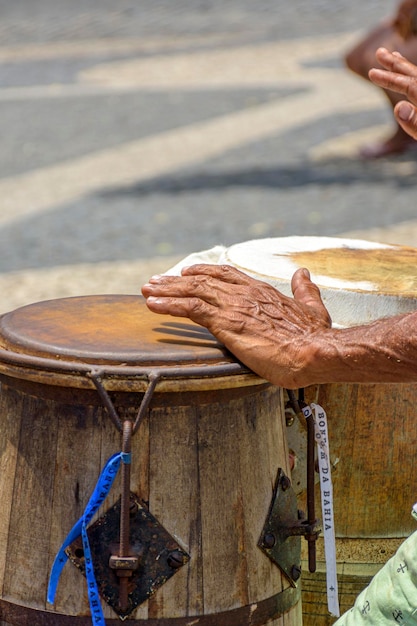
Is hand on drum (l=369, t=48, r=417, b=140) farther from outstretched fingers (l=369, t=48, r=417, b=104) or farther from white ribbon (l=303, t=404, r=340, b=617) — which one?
white ribbon (l=303, t=404, r=340, b=617)

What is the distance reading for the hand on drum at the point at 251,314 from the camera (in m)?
1.86

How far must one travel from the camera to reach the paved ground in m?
6.04

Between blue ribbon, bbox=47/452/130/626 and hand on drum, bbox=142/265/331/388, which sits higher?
hand on drum, bbox=142/265/331/388

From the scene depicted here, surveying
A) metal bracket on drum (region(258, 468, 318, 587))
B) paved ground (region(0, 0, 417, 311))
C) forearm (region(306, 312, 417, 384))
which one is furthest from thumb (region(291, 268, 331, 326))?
paved ground (region(0, 0, 417, 311))

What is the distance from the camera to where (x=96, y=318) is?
205 cm

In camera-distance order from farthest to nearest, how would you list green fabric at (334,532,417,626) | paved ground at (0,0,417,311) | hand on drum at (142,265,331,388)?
paved ground at (0,0,417,311) → hand on drum at (142,265,331,388) → green fabric at (334,532,417,626)

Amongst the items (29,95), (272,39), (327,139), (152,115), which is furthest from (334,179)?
(272,39)

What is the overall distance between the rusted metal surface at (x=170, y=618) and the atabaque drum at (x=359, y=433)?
39 centimetres

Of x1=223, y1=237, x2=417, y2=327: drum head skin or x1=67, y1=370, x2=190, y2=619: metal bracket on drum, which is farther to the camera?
x1=223, y1=237, x2=417, y2=327: drum head skin

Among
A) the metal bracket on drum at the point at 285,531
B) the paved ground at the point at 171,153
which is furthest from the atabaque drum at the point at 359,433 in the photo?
the paved ground at the point at 171,153

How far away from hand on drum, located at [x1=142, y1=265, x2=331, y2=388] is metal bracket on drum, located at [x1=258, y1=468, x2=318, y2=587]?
0.76ft

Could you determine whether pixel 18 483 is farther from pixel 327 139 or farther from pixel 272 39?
pixel 272 39

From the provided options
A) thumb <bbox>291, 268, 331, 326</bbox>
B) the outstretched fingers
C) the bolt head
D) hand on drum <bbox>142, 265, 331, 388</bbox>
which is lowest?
the bolt head

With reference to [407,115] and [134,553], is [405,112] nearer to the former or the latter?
[407,115]
